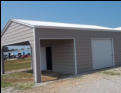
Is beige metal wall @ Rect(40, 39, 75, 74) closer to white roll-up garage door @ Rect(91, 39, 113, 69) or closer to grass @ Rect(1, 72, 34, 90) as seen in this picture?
white roll-up garage door @ Rect(91, 39, 113, 69)

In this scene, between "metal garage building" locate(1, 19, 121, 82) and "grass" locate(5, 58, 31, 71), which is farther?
"grass" locate(5, 58, 31, 71)

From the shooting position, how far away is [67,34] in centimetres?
1002

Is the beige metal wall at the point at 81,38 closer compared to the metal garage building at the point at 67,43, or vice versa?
the metal garage building at the point at 67,43

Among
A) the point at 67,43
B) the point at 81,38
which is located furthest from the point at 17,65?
the point at 81,38

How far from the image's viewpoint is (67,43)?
35.9 feet

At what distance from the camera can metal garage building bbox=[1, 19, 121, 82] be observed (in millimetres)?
9031

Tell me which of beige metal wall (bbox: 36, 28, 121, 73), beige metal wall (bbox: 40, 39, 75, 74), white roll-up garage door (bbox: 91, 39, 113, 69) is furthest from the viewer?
white roll-up garage door (bbox: 91, 39, 113, 69)

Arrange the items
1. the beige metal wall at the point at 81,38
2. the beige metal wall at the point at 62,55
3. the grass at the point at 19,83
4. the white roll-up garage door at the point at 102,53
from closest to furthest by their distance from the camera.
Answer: the grass at the point at 19,83 → the beige metal wall at the point at 81,38 → the beige metal wall at the point at 62,55 → the white roll-up garage door at the point at 102,53

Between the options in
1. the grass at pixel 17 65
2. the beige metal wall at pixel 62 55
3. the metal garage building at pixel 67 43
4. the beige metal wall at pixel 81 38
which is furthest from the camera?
the grass at pixel 17 65

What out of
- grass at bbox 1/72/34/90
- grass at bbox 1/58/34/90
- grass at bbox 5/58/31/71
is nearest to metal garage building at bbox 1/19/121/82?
grass at bbox 1/72/34/90

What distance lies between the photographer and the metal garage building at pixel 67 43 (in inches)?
356

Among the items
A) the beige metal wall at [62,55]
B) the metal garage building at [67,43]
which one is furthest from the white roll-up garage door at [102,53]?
the beige metal wall at [62,55]

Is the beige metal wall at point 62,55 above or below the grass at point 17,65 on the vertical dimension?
above

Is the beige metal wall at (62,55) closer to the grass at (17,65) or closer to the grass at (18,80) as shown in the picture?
the grass at (18,80)
